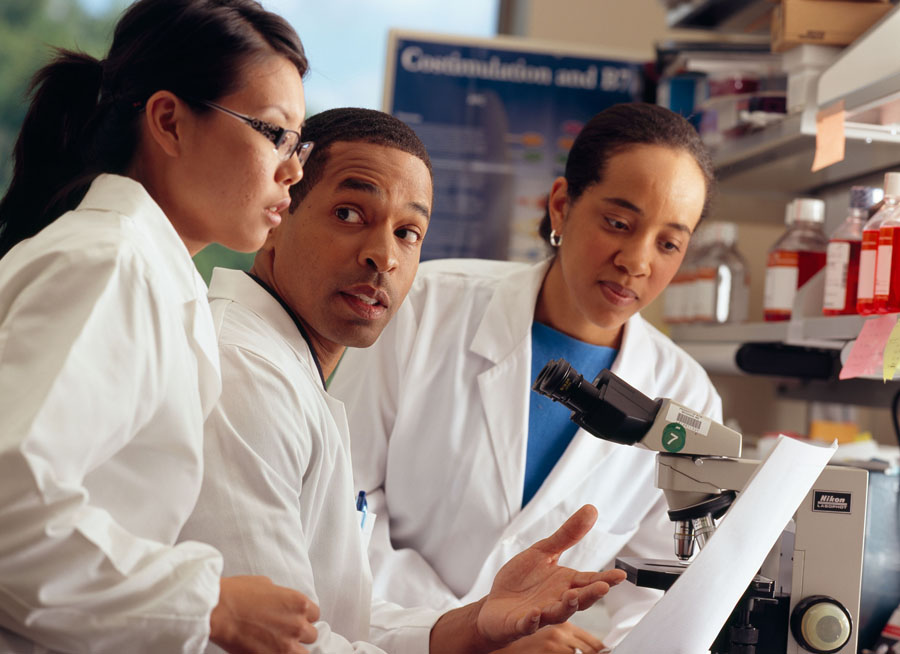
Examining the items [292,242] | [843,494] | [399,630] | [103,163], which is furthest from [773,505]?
[103,163]

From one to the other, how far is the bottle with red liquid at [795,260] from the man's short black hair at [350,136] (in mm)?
972

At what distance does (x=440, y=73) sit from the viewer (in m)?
3.00

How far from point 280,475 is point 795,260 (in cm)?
133

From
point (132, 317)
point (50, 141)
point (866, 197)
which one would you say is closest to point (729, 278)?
point (866, 197)

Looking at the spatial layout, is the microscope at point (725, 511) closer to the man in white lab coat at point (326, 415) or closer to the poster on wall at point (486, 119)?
the man in white lab coat at point (326, 415)

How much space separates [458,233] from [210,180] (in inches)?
82.0

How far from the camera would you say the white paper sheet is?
0.98 metres

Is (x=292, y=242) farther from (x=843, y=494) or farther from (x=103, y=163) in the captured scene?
(x=843, y=494)

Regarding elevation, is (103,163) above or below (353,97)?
below

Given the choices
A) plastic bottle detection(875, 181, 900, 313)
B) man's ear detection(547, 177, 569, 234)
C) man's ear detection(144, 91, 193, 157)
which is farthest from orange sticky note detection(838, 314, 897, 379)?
man's ear detection(144, 91, 193, 157)

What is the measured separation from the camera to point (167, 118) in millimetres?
966

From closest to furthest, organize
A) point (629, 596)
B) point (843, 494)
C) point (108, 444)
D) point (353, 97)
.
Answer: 1. point (108, 444)
2. point (843, 494)
3. point (629, 596)
4. point (353, 97)

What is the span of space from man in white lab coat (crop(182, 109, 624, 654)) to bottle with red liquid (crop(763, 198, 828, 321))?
38.0 inches

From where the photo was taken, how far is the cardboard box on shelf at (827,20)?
1.89m
